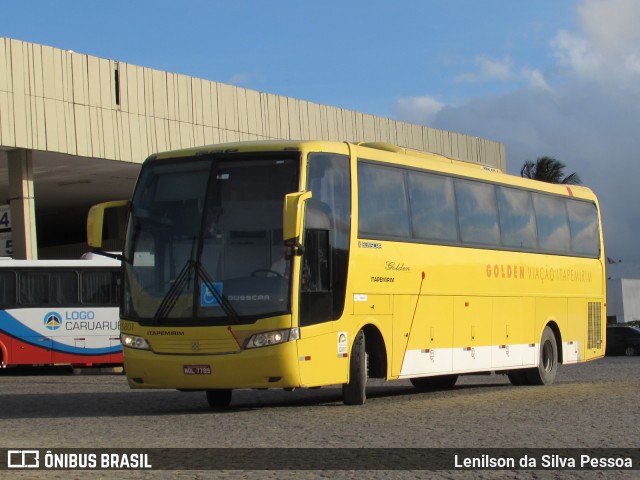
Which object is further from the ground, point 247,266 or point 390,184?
point 390,184

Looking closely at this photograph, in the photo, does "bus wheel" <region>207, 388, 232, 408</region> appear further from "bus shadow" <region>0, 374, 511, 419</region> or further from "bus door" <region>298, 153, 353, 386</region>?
"bus door" <region>298, 153, 353, 386</region>

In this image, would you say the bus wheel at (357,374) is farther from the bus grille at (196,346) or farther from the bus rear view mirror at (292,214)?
the bus rear view mirror at (292,214)

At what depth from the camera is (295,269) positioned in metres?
15.3

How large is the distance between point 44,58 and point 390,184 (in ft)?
61.9

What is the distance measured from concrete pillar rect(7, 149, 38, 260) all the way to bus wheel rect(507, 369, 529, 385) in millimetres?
17169

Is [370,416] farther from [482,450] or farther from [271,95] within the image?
[271,95]

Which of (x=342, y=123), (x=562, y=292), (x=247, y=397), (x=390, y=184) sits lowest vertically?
(x=247, y=397)

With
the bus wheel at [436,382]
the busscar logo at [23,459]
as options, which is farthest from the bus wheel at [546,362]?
the busscar logo at [23,459]

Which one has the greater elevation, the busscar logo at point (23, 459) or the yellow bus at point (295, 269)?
the yellow bus at point (295, 269)

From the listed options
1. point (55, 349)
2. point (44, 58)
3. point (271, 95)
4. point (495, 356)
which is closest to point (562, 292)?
point (495, 356)

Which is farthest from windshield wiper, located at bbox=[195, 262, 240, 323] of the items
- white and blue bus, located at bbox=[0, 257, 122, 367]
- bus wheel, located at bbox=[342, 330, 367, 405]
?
white and blue bus, located at bbox=[0, 257, 122, 367]

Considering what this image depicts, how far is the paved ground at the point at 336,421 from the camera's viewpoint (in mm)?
11422

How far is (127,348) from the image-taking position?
15.9 m

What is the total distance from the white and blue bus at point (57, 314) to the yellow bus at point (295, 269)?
51.9 feet
